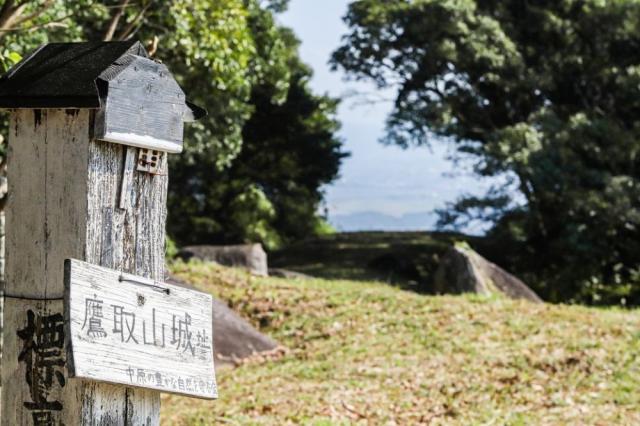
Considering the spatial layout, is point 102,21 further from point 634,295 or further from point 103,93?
point 634,295

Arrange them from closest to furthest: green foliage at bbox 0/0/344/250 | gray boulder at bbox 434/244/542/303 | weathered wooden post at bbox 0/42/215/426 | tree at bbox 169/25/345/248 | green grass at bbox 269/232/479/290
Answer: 1. weathered wooden post at bbox 0/42/215/426
2. gray boulder at bbox 434/244/542/303
3. green foliage at bbox 0/0/344/250
4. green grass at bbox 269/232/479/290
5. tree at bbox 169/25/345/248

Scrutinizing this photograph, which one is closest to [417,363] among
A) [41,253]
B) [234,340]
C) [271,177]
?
[234,340]

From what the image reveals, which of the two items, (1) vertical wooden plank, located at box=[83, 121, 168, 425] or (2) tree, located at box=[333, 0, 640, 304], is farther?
(2) tree, located at box=[333, 0, 640, 304]

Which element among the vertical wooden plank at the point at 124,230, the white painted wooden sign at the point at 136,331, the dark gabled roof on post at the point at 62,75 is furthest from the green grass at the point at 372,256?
the dark gabled roof on post at the point at 62,75

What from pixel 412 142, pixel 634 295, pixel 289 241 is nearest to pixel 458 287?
pixel 634 295

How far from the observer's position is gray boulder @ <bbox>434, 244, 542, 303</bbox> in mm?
16312

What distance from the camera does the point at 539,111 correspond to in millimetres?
19844

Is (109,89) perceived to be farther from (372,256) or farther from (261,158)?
Result: (261,158)

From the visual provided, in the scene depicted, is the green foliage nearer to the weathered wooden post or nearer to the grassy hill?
the grassy hill

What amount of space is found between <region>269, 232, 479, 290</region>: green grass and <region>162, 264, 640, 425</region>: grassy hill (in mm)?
4941

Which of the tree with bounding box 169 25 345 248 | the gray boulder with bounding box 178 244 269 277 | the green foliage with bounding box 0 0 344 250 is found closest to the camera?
the gray boulder with bounding box 178 244 269 277

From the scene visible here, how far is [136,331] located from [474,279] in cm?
1310

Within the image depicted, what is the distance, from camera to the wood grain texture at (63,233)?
3648 mm

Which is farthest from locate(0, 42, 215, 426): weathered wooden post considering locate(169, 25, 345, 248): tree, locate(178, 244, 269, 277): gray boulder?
locate(169, 25, 345, 248): tree
